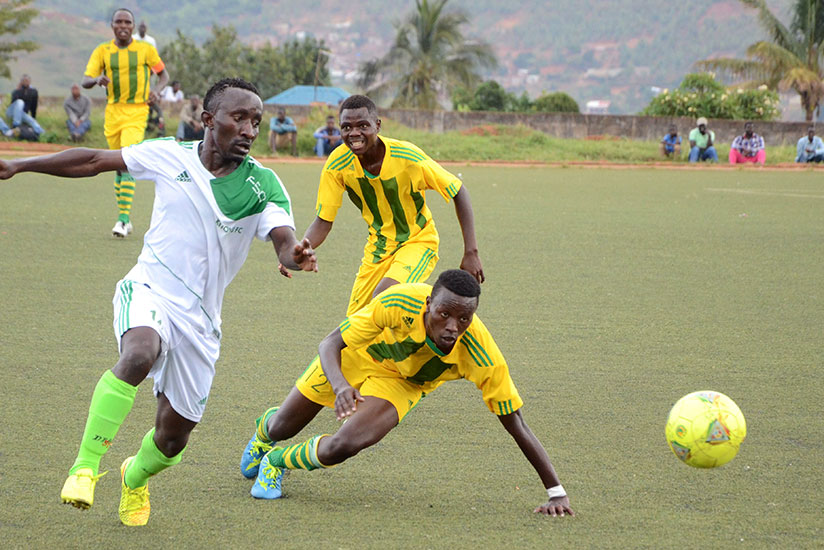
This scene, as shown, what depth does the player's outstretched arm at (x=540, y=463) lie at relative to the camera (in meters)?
4.12

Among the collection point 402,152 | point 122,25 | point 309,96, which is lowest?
point 402,152

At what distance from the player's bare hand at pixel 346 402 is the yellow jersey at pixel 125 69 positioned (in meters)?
7.86

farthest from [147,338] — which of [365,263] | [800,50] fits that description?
[800,50]

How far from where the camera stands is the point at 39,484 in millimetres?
4188

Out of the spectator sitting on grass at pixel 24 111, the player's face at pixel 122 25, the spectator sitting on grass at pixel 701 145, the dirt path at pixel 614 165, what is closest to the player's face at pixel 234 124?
the player's face at pixel 122 25

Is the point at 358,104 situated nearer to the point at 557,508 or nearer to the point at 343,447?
the point at 343,447

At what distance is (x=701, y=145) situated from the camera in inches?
1089

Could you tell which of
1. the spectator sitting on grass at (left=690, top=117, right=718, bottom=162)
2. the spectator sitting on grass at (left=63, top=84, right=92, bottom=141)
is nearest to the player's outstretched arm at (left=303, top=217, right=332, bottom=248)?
the spectator sitting on grass at (left=63, top=84, right=92, bottom=141)

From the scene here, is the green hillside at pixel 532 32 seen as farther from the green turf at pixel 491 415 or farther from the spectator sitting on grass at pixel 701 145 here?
the green turf at pixel 491 415

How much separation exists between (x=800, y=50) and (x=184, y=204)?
43639 mm

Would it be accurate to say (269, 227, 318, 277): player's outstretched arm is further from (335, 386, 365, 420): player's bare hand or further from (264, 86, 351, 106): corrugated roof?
(264, 86, 351, 106): corrugated roof

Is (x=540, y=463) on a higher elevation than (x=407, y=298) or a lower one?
lower

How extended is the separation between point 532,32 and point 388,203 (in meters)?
156

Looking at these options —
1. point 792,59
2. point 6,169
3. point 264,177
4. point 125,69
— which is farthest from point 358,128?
point 792,59
